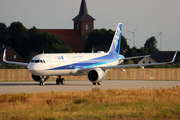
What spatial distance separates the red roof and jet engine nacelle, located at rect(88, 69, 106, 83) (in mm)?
122160

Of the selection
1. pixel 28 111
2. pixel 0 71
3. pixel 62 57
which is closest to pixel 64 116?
pixel 28 111

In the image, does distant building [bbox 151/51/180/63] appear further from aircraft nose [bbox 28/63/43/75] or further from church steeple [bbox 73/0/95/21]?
aircraft nose [bbox 28/63/43/75]

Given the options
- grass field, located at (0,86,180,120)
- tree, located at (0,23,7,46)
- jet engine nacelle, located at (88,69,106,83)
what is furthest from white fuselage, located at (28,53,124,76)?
tree, located at (0,23,7,46)

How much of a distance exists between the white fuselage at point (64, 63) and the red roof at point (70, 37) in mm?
118328

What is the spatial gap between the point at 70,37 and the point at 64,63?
13151 cm

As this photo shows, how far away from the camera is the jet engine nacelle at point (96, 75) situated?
39.5 meters

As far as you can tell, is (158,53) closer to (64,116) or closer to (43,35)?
(43,35)

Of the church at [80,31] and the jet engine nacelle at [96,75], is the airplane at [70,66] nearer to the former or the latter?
the jet engine nacelle at [96,75]

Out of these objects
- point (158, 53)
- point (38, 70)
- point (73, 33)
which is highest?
point (73, 33)

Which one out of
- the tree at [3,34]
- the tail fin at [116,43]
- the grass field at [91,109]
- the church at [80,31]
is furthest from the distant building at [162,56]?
the grass field at [91,109]

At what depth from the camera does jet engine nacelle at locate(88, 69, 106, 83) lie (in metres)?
39.5

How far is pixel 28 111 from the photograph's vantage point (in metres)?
17.4

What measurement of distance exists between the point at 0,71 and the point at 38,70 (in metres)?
21.4

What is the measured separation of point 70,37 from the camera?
559 feet
